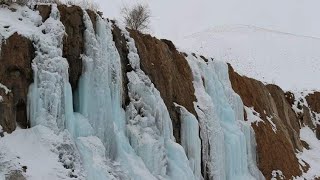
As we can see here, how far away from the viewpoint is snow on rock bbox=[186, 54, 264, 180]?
64.1ft

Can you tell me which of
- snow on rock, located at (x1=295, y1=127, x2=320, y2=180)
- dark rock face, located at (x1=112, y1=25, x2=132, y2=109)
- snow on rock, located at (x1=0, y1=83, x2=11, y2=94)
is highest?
dark rock face, located at (x1=112, y1=25, x2=132, y2=109)

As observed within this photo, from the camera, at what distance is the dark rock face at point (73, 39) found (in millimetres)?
14398

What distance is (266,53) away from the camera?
57750mm

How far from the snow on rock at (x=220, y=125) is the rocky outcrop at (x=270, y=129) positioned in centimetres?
113

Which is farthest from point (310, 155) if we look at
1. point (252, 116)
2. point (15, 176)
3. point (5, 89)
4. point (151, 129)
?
point (15, 176)

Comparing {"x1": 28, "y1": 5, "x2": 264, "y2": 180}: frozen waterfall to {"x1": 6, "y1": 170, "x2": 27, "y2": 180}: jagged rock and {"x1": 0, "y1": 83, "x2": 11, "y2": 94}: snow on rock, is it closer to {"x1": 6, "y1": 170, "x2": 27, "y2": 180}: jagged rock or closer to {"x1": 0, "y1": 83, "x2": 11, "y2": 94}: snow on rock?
{"x1": 0, "y1": 83, "x2": 11, "y2": 94}: snow on rock

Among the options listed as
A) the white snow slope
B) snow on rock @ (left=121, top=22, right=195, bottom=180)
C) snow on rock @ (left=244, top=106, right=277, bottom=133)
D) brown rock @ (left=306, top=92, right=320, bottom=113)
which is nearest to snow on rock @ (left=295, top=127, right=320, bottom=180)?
brown rock @ (left=306, top=92, right=320, bottom=113)

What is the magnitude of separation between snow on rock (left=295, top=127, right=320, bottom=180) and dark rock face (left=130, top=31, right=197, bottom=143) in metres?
8.97

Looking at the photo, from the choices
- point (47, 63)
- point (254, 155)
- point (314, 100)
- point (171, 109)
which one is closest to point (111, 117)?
point (47, 63)

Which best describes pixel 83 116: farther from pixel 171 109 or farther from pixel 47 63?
pixel 171 109

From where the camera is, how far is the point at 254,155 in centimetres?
2338

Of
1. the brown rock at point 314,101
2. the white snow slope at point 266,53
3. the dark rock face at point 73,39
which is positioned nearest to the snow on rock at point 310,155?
the brown rock at point 314,101

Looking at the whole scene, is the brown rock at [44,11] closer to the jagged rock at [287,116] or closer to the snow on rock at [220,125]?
the snow on rock at [220,125]

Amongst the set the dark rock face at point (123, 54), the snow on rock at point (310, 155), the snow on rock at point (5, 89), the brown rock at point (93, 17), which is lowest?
the snow on rock at point (310, 155)
